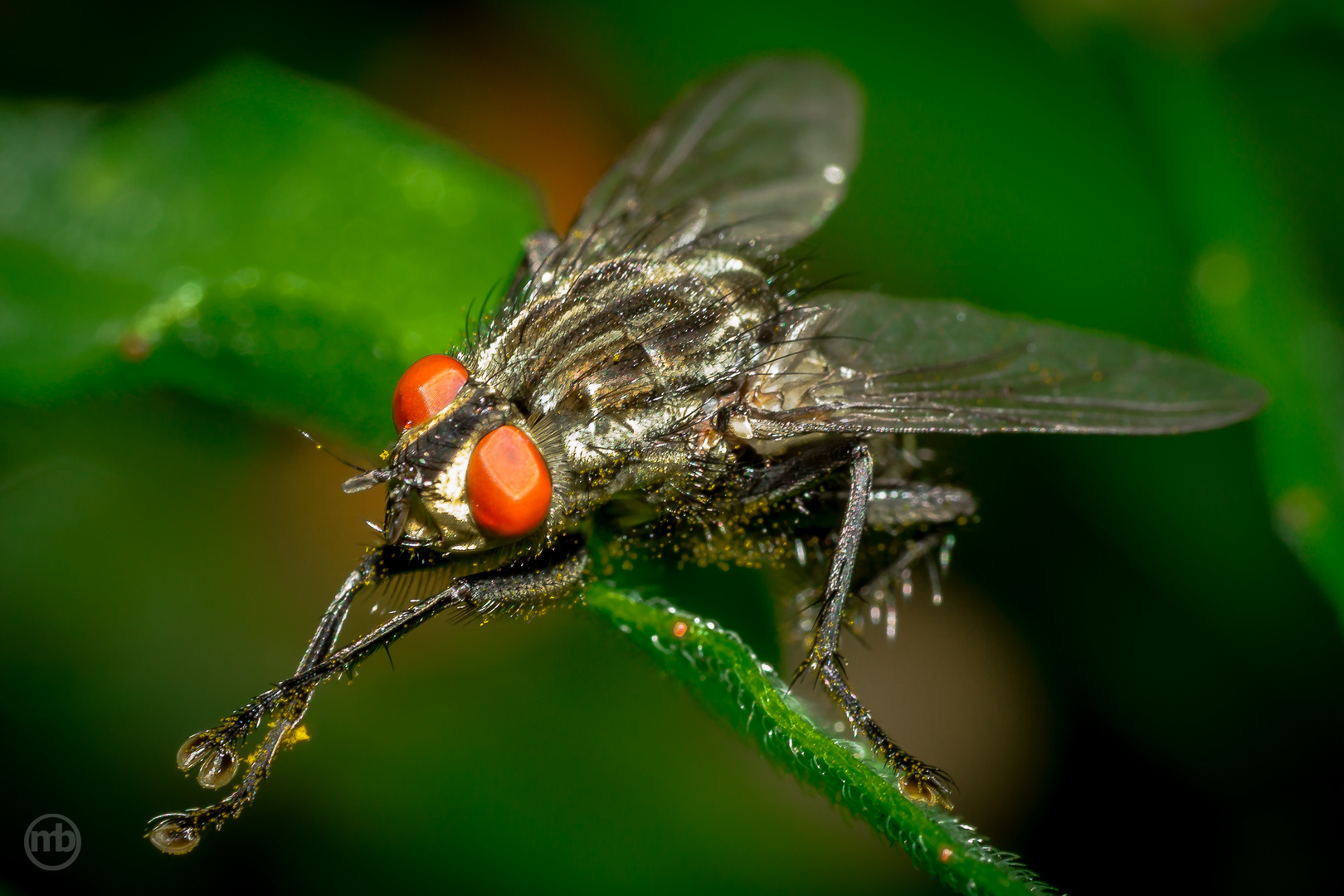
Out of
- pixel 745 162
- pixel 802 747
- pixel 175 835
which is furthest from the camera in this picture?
pixel 745 162

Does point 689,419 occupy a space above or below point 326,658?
above

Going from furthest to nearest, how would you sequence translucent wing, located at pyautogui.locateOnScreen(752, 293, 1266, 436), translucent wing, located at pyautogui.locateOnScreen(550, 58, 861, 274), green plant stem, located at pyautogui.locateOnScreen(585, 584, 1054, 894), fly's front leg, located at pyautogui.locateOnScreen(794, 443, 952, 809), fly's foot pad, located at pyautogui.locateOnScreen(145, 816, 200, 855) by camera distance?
translucent wing, located at pyautogui.locateOnScreen(550, 58, 861, 274) → translucent wing, located at pyautogui.locateOnScreen(752, 293, 1266, 436) → fly's front leg, located at pyautogui.locateOnScreen(794, 443, 952, 809) → fly's foot pad, located at pyautogui.locateOnScreen(145, 816, 200, 855) → green plant stem, located at pyautogui.locateOnScreen(585, 584, 1054, 894)

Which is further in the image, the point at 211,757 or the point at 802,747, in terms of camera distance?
the point at 211,757

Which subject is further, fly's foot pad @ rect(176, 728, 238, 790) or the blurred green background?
the blurred green background

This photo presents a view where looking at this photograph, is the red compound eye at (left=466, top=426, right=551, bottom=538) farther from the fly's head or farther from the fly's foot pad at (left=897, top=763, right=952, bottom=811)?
the fly's foot pad at (left=897, top=763, right=952, bottom=811)

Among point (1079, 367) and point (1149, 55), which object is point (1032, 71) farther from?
point (1079, 367)

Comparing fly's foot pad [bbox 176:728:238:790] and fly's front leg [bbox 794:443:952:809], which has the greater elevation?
fly's foot pad [bbox 176:728:238:790]

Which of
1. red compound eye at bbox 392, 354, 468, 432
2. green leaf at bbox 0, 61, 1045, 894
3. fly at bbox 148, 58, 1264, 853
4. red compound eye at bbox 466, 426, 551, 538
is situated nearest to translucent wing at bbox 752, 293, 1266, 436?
fly at bbox 148, 58, 1264, 853

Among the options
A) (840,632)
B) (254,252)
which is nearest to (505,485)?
(840,632)

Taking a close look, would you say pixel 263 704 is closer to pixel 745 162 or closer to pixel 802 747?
pixel 802 747
